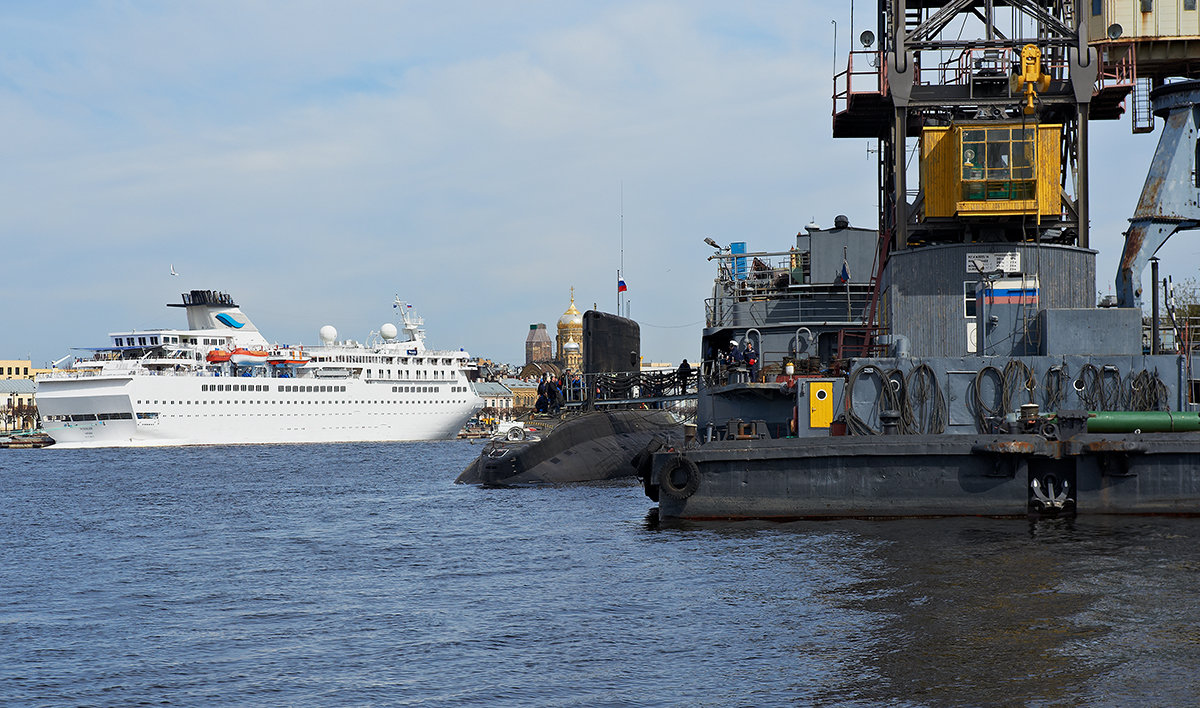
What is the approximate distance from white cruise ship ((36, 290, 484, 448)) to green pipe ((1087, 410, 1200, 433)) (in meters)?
93.4

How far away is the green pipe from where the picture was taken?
2638 cm

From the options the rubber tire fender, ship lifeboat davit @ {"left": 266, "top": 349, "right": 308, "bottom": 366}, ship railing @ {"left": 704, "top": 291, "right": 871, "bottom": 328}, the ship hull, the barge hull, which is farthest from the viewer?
ship lifeboat davit @ {"left": 266, "top": 349, "right": 308, "bottom": 366}

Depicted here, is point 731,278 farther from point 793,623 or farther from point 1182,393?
point 793,623

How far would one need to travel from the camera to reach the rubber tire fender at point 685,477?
27516 millimetres

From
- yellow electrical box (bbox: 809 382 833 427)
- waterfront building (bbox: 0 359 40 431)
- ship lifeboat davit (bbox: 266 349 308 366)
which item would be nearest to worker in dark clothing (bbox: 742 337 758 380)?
yellow electrical box (bbox: 809 382 833 427)

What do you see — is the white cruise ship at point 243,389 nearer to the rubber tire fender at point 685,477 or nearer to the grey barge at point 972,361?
the grey barge at point 972,361

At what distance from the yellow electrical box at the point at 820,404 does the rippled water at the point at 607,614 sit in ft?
9.35

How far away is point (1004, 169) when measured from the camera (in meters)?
30.7

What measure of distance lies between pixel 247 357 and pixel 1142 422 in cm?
9924

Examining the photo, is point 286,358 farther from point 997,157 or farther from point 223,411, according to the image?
point 997,157

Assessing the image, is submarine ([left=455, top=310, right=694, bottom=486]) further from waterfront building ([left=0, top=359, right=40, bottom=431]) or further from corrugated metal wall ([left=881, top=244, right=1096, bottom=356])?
waterfront building ([left=0, top=359, right=40, bottom=431])

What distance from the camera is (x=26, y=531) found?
1393 inches

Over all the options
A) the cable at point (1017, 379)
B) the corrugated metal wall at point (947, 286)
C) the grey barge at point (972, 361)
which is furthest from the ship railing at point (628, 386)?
the cable at point (1017, 379)

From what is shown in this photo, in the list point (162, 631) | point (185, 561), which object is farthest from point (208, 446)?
point (162, 631)
